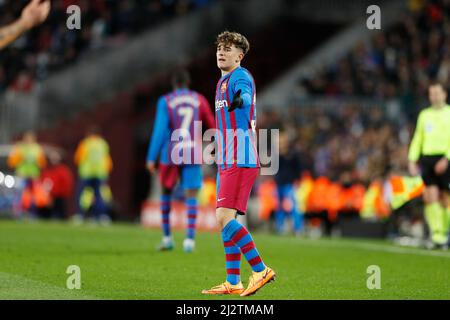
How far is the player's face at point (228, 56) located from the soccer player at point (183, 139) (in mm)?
5357

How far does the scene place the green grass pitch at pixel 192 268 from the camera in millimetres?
9203

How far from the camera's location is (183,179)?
14.6m

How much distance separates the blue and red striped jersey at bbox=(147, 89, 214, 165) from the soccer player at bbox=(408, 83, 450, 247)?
10.7 feet

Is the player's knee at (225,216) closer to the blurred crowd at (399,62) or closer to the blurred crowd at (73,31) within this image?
the blurred crowd at (399,62)

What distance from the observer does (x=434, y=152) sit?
15.4 metres

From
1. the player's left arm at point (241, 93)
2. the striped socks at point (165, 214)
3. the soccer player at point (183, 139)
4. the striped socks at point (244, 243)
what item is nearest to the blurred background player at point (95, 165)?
the striped socks at point (165, 214)

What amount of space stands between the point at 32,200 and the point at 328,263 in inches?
575

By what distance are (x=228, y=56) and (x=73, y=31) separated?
80.2 ft

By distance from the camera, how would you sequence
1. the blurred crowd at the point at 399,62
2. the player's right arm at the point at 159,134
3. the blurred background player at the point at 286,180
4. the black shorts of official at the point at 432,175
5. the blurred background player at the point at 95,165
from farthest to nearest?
the blurred crowd at the point at 399,62 → the blurred background player at the point at 95,165 → the blurred background player at the point at 286,180 → the black shorts of official at the point at 432,175 → the player's right arm at the point at 159,134

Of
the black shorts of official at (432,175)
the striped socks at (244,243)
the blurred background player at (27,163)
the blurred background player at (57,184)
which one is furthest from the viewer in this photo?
the blurred background player at (57,184)

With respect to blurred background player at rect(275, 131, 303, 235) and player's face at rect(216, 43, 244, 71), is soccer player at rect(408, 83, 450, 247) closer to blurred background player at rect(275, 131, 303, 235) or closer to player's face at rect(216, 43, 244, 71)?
blurred background player at rect(275, 131, 303, 235)

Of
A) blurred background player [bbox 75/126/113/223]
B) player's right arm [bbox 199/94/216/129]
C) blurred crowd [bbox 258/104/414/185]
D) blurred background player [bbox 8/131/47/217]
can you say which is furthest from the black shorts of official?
blurred background player [bbox 8/131/47/217]

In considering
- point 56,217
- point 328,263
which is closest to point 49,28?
point 56,217
